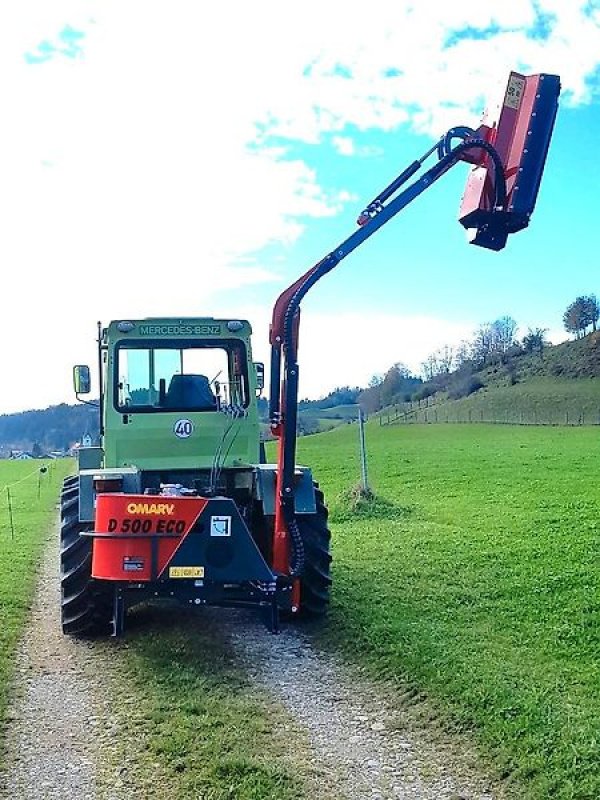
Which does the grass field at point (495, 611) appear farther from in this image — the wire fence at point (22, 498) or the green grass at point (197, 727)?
the wire fence at point (22, 498)

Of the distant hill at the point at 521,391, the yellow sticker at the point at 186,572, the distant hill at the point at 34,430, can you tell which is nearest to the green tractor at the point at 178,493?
the yellow sticker at the point at 186,572

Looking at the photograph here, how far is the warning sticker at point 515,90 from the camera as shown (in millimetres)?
7102

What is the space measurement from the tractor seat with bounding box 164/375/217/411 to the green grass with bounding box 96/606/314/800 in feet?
7.82

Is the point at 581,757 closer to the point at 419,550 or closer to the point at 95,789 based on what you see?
the point at 95,789

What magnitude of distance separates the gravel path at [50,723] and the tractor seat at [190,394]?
258 centimetres

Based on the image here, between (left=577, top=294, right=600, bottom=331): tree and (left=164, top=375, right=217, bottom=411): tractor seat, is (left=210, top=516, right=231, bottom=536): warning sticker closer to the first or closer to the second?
(left=164, top=375, right=217, bottom=411): tractor seat

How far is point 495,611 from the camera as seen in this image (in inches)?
342

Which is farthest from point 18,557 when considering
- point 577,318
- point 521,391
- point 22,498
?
point 577,318

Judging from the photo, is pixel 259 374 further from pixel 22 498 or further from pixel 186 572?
pixel 22 498

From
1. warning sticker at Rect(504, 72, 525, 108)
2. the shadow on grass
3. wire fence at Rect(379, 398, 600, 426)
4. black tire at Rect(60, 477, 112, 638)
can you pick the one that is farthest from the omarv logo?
wire fence at Rect(379, 398, 600, 426)

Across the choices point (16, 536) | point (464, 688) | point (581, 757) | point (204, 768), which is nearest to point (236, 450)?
point (464, 688)

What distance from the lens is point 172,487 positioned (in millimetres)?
8680

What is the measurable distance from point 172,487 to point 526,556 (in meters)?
5.07

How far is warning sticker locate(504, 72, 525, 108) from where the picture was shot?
7102mm
